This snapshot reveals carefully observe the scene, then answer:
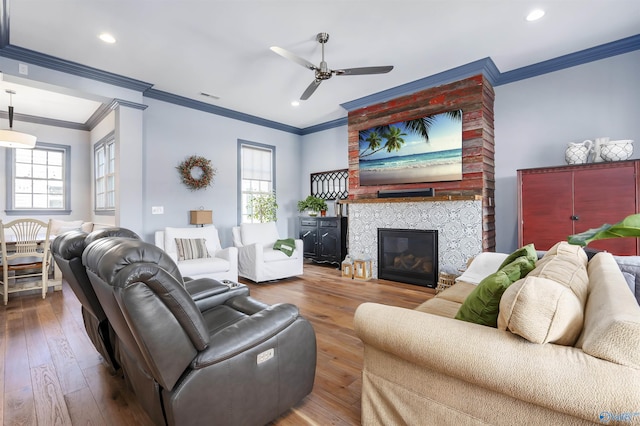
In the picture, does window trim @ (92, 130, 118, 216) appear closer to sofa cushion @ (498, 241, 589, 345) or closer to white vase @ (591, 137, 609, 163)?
sofa cushion @ (498, 241, 589, 345)

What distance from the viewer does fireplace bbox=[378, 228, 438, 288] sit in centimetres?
423

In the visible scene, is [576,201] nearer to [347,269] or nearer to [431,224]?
[431,224]

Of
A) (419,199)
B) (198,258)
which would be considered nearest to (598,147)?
(419,199)

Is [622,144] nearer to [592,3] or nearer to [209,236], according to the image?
[592,3]

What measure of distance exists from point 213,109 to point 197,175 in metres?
1.23

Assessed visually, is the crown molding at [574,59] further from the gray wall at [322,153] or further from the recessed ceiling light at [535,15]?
the gray wall at [322,153]

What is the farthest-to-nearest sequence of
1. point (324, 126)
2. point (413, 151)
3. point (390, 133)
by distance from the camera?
point (324, 126)
point (390, 133)
point (413, 151)

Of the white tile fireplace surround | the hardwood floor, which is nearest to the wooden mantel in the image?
the white tile fireplace surround

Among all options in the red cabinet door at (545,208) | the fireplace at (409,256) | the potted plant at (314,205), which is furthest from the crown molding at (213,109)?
the red cabinet door at (545,208)

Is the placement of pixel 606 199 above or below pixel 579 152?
below

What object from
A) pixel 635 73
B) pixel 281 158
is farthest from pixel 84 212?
pixel 635 73

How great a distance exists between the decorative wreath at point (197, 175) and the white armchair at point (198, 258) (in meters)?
0.97

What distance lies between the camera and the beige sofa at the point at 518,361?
0.83 metres

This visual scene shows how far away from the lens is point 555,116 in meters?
3.74
